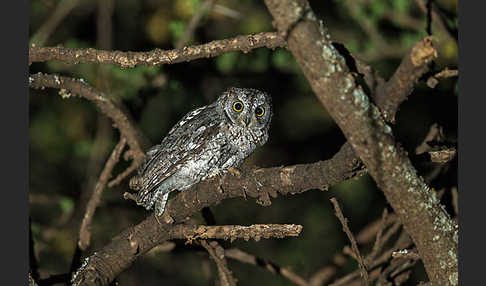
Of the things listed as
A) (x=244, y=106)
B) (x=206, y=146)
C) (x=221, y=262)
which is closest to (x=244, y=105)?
(x=244, y=106)

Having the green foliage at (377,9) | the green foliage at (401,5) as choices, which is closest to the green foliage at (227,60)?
the green foliage at (377,9)

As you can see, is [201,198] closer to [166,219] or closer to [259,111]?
[166,219]

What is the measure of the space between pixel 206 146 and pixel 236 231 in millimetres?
832

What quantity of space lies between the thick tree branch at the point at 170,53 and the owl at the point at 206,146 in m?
0.73

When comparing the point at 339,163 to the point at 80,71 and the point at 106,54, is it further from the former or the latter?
the point at 80,71

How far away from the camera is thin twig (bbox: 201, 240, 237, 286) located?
2723mm

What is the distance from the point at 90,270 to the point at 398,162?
1.53 meters

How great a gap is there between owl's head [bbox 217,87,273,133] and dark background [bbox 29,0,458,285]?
126cm

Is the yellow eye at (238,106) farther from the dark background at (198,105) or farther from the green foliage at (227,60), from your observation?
the green foliage at (227,60)

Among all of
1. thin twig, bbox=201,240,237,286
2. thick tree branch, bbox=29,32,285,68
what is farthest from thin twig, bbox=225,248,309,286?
thick tree branch, bbox=29,32,285,68

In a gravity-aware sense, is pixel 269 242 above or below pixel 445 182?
above

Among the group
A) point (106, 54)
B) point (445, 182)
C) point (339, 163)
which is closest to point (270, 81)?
point (445, 182)

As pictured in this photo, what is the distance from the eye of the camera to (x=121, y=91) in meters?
4.36

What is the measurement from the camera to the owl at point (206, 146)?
300 centimetres
